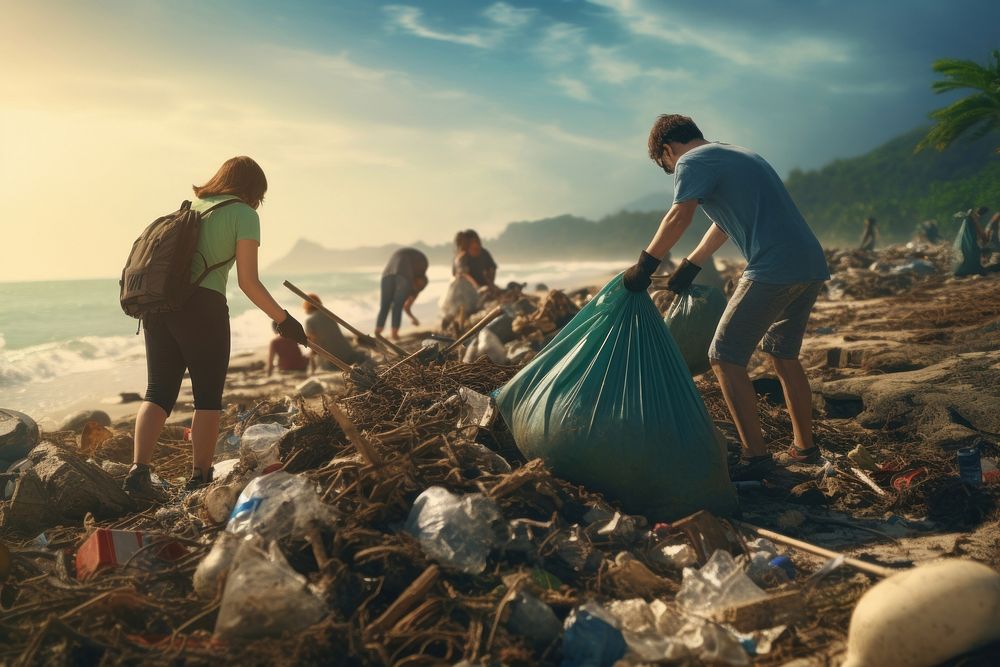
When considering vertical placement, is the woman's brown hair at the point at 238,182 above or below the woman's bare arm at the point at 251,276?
above

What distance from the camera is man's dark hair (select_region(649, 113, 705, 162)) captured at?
3.78 m

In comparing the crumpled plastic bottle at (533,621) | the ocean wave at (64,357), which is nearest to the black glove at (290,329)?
the crumpled plastic bottle at (533,621)

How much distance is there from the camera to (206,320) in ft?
11.9

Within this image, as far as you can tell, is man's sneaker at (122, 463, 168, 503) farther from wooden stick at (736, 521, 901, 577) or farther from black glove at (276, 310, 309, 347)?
wooden stick at (736, 521, 901, 577)

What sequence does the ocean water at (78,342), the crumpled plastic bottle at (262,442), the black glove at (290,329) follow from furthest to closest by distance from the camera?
the ocean water at (78,342), the black glove at (290,329), the crumpled plastic bottle at (262,442)

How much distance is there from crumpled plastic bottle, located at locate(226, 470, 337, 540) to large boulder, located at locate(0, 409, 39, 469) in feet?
7.65

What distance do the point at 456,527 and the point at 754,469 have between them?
1.74 metres

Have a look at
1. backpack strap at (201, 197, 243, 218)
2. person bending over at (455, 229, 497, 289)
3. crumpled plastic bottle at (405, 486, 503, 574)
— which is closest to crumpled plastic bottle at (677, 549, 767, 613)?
crumpled plastic bottle at (405, 486, 503, 574)

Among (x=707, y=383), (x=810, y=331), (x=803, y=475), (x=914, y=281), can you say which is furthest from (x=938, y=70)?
(x=803, y=475)

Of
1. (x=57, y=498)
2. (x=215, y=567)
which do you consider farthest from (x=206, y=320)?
(x=215, y=567)

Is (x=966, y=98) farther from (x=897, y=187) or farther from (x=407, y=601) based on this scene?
(x=897, y=187)

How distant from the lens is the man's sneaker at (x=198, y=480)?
371 centimetres

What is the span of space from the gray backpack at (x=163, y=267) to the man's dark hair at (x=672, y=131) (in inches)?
84.6

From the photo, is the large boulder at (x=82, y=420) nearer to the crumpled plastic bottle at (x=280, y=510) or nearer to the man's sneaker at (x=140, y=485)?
the man's sneaker at (x=140, y=485)
